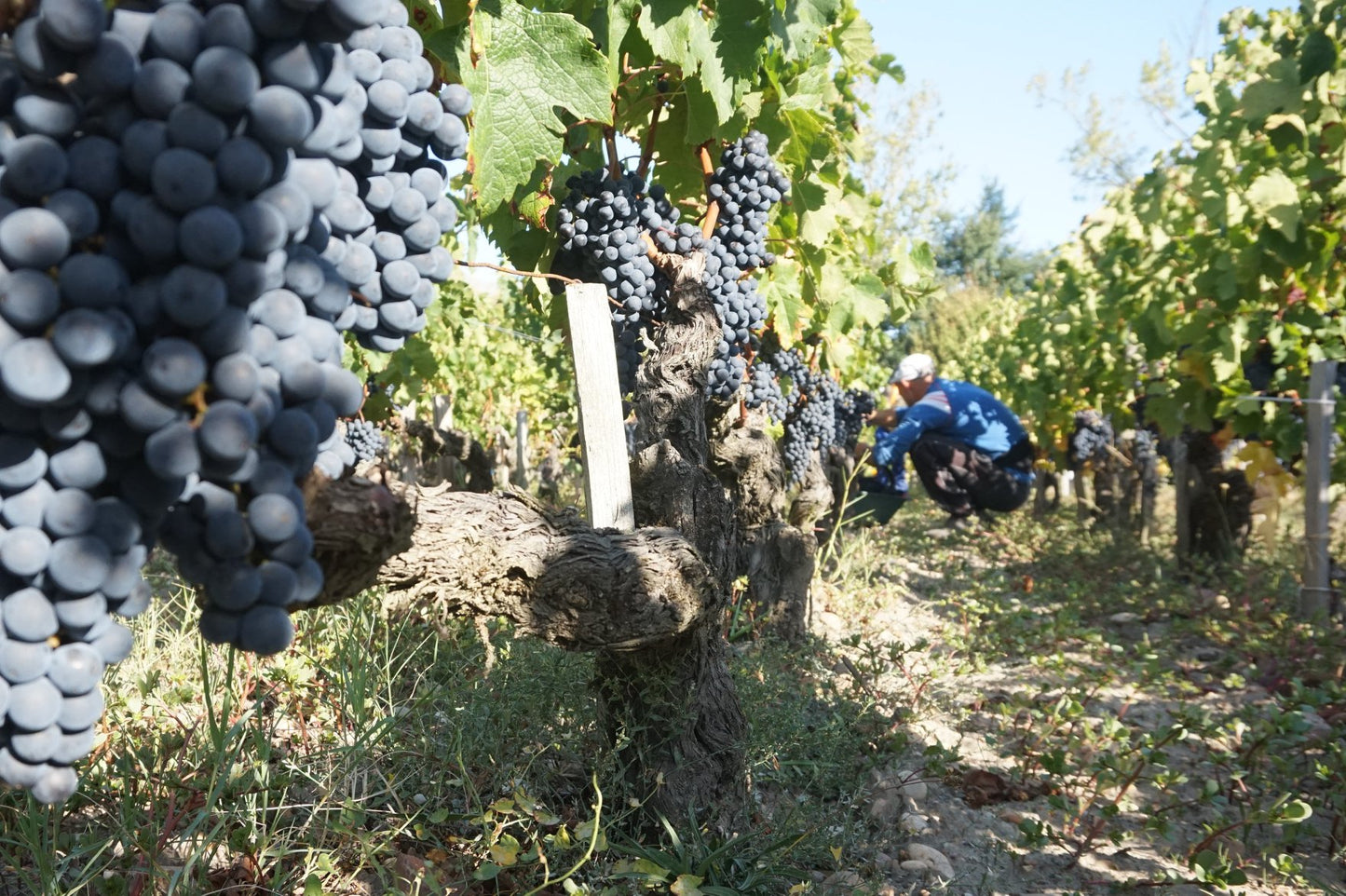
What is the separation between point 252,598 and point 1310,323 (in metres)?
5.77

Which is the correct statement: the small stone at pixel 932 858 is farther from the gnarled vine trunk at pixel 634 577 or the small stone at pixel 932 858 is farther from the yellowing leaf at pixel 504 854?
the yellowing leaf at pixel 504 854

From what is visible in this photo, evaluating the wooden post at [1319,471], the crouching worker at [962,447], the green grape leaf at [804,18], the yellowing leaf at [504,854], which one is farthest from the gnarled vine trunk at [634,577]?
the crouching worker at [962,447]

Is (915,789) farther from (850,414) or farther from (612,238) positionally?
(850,414)

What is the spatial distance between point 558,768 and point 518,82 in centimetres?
178

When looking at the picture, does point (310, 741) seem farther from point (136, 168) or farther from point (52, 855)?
point (136, 168)

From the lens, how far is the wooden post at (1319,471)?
5035 millimetres

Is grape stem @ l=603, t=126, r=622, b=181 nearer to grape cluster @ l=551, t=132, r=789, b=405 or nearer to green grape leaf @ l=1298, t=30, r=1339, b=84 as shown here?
grape cluster @ l=551, t=132, r=789, b=405

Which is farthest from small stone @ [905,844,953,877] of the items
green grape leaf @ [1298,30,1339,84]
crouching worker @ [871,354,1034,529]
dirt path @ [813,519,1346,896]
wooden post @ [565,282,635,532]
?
crouching worker @ [871,354,1034,529]

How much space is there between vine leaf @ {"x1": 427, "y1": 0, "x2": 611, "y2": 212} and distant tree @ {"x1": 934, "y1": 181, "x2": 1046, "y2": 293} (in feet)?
139

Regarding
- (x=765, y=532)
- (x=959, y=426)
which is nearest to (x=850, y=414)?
(x=959, y=426)

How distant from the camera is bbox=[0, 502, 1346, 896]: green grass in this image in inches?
88.2

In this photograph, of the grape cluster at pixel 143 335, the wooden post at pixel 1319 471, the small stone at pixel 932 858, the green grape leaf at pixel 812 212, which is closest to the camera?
the grape cluster at pixel 143 335

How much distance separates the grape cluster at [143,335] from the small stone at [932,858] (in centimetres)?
238

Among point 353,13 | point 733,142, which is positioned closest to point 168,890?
point 353,13
